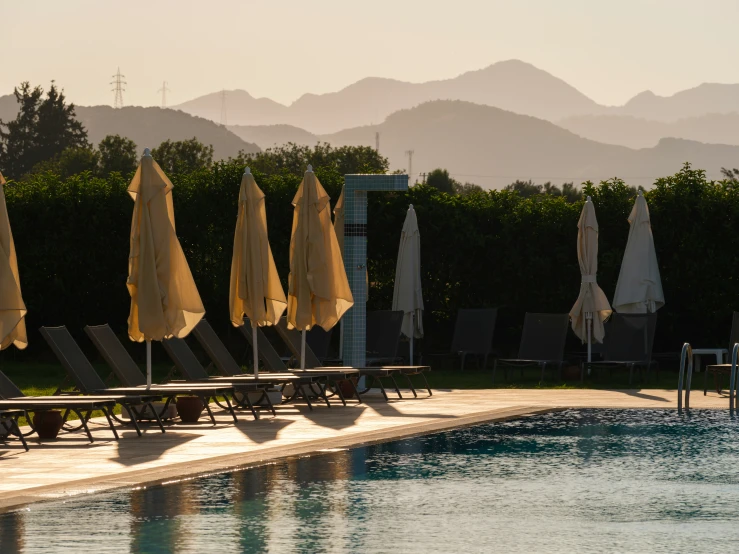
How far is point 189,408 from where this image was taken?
12289 mm

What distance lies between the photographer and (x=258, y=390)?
43.5 ft

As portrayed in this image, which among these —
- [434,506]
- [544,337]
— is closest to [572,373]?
[544,337]

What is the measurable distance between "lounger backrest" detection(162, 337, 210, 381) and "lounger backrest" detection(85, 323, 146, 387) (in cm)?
65

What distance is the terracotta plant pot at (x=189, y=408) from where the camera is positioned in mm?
12281

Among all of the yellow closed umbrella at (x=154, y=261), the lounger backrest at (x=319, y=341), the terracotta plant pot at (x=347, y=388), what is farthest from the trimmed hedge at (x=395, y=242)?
the yellow closed umbrella at (x=154, y=261)

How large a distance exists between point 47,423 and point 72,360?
92 centimetres

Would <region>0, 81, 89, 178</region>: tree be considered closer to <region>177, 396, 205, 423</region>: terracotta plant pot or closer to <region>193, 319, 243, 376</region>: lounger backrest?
<region>193, 319, 243, 376</region>: lounger backrest

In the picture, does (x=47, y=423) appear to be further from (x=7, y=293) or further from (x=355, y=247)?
(x=355, y=247)

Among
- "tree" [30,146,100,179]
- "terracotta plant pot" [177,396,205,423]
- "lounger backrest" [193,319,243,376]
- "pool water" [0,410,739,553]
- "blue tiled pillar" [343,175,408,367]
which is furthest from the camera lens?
"tree" [30,146,100,179]

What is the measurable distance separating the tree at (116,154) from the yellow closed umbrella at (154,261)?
74222 mm

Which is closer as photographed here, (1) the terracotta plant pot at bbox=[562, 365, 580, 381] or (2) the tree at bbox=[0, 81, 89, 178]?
(1) the terracotta plant pot at bbox=[562, 365, 580, 381]

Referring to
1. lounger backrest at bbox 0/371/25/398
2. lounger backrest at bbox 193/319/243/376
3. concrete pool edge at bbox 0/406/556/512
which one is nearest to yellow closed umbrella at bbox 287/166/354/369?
lounger backrest at bbox 193/319/243/376

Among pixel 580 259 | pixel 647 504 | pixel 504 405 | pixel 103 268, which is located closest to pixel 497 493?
pixel 647 504

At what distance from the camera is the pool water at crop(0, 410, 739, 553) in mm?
6629
